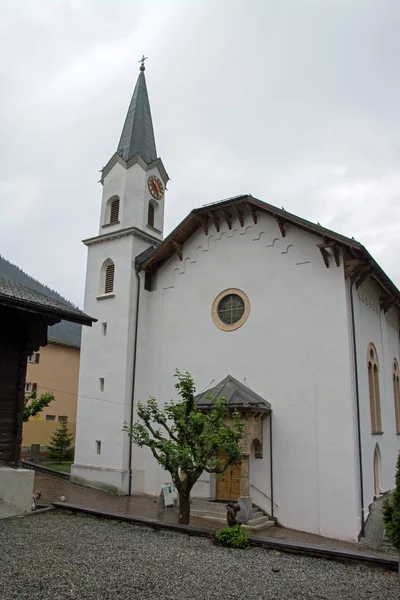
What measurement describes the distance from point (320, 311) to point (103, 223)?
436 inches

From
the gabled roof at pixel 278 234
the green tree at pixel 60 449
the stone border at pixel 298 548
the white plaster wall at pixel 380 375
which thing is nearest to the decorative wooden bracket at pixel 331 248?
the gabled roof at pixel 278 234

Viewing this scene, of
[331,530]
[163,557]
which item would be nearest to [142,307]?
[331,530]

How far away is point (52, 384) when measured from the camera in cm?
3141

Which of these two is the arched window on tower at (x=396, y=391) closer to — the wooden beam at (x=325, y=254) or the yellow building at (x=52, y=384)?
the wooden beam at (x=325, y=254)

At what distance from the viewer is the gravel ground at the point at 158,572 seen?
6156 mm

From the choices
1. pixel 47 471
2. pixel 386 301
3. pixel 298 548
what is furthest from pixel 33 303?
pixel 386 301

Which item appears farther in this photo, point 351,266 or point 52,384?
point 52,384

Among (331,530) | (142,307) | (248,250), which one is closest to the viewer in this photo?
(331,530)

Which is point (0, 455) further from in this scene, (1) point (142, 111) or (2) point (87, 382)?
(1) point (142, 111)

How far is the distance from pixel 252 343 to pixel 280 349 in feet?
3.68

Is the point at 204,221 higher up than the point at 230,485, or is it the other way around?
the point at 204,221

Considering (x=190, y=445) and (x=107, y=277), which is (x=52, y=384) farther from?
(x=190, y=445)

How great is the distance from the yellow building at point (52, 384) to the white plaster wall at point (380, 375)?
2010 cm

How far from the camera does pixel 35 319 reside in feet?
37.1
